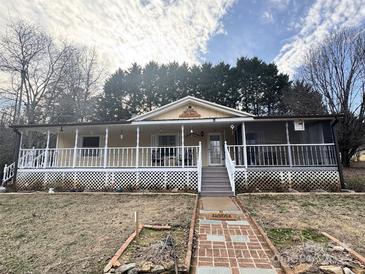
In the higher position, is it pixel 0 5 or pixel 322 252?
pixel 0 5

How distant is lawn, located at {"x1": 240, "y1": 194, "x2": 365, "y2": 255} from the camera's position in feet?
14.2

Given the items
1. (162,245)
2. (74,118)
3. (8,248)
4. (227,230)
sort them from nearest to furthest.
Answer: (162,245) → (8,248) → (227,230) → (74,118)

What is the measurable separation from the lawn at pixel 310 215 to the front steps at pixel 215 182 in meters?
1.02

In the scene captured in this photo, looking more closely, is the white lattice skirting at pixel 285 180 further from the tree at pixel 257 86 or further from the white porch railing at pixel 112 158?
the tree at pixel 257 86

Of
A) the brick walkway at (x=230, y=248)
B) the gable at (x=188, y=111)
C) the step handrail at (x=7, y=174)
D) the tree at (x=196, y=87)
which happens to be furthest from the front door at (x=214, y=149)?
the tree at (x=196, y=87)

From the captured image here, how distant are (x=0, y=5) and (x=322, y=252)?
2259cm

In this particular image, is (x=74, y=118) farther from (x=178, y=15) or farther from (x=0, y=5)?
(x=178, y=15)

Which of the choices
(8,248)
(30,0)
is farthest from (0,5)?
(8,248)

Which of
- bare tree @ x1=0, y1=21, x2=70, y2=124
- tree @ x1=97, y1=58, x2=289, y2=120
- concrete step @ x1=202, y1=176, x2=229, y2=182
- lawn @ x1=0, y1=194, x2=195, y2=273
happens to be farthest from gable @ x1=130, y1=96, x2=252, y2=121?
bare tree @ x1=0, y1=21, x2=70, y2=124

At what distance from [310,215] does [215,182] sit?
14.8ft

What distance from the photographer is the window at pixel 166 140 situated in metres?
13.0

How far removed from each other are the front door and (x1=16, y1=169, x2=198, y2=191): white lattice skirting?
104 inches

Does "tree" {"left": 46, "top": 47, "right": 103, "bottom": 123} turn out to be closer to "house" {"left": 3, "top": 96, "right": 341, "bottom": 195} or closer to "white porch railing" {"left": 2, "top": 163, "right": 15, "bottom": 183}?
"house" {"left": 3, "top": 96, "right": 341, "bottom": 195}

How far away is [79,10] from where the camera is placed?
11.0 m
